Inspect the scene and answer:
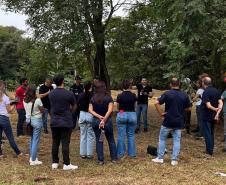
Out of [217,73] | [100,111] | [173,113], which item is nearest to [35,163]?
[100,111]

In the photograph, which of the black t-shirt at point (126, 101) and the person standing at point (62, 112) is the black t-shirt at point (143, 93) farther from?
the person standing at point (62, 112)

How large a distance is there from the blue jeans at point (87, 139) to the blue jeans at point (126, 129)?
1.95 ft

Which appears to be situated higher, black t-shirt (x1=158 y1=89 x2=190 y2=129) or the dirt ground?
black t-shirt (x1=158 y1=89 x2=190 y2=129)

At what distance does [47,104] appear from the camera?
13688 millimetres

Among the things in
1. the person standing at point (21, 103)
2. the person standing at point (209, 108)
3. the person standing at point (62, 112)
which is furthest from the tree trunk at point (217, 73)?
the person standing at point (62, 112)

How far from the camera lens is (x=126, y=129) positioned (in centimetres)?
991

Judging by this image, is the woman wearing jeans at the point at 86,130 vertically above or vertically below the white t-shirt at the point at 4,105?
below

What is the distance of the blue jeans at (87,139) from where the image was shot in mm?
9930

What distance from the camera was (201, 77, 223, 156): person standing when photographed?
407 inches

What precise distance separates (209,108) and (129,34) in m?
8.70

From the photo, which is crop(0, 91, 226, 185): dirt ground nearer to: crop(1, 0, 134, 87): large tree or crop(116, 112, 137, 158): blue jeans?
crop(116, 112, 137, 158): blue jeans

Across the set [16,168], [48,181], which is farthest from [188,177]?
[16,168]

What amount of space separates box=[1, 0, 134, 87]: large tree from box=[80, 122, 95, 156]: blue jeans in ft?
17.2

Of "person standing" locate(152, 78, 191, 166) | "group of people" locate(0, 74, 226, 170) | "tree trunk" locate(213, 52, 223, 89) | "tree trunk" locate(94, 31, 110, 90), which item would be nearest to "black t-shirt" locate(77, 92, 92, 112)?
"group of people" locate(0, 74, 226, 170)
